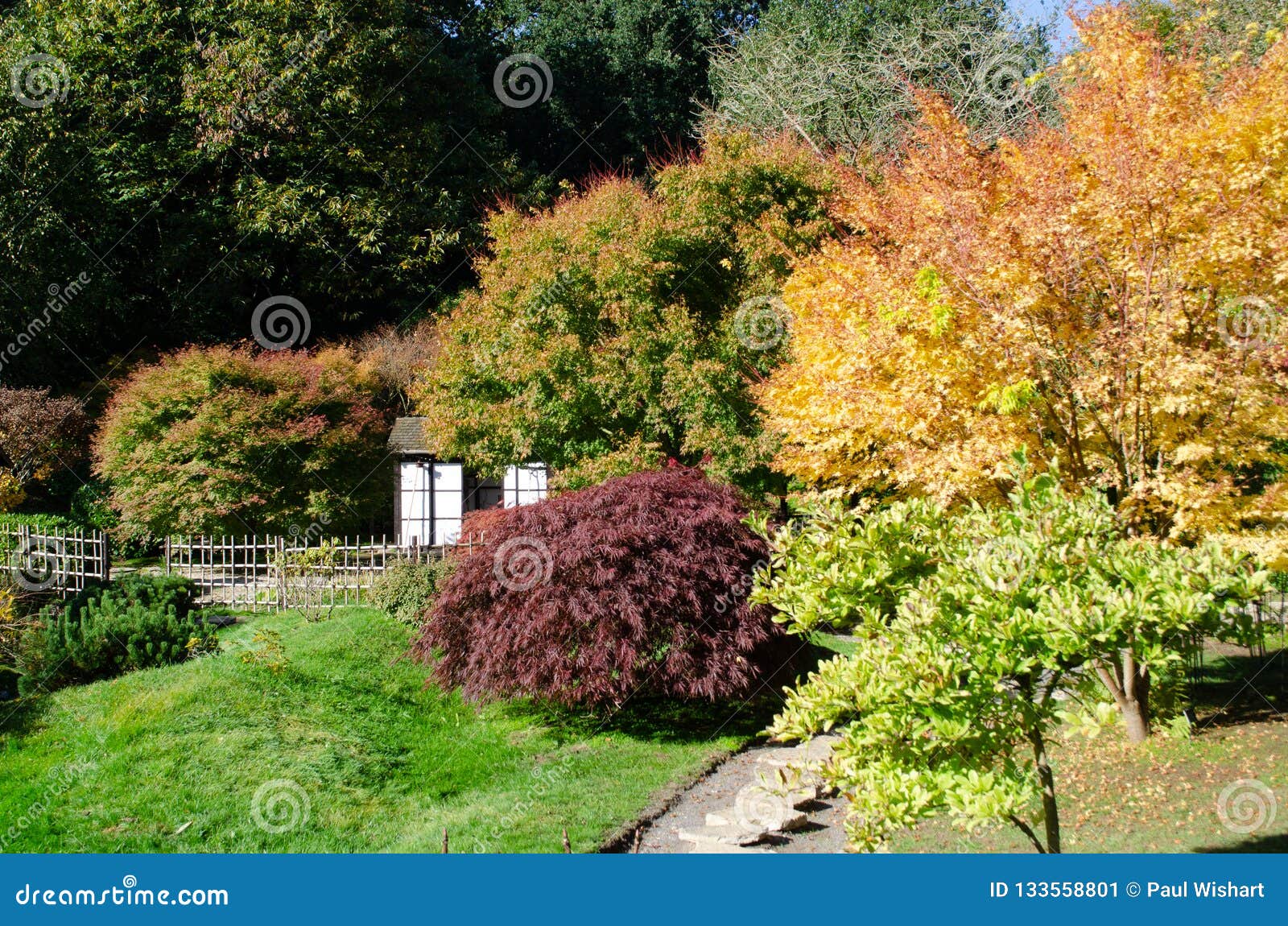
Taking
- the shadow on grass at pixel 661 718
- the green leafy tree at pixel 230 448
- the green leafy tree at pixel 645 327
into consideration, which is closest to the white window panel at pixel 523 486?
the green leafy tree at pixel 230 448

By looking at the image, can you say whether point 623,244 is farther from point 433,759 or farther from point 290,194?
point 290,194

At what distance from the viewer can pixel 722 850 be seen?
6.75 m

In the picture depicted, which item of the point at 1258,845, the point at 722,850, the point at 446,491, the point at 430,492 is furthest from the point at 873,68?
the point at 722,850

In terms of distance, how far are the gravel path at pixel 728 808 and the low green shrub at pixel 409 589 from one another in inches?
188

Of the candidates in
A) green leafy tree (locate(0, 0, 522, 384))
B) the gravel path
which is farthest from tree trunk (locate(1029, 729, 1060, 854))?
green leafy tree (locate(0, 0, 522, 384))

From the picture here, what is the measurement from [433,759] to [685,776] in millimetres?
2243

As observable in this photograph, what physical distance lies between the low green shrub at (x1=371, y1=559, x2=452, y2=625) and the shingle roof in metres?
6.26

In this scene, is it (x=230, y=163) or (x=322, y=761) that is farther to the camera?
(x=230, y=163)

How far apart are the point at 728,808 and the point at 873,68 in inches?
897

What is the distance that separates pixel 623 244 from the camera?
13539mm

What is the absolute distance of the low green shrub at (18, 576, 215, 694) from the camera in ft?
33.1

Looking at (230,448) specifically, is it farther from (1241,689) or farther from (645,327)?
(1241,689)

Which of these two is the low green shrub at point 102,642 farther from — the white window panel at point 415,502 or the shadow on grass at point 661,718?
the white window panel at point 415,502

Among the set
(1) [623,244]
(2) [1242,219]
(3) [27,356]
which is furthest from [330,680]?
(3) [27,356]
